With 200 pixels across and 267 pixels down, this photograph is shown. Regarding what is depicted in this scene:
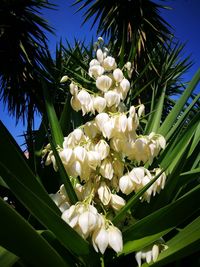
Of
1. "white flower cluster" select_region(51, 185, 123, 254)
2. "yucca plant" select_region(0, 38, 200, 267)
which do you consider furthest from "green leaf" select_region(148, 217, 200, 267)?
"white flower cluster" select_region(51, 185, 123, 254)

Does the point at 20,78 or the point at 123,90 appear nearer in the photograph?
the point at 123,90

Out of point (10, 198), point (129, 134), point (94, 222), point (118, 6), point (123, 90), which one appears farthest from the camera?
point (118, 6)

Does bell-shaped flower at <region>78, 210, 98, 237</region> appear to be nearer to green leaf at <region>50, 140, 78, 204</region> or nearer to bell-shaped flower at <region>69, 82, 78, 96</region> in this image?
green leaf at <region>50, 140, 78, 204</region>

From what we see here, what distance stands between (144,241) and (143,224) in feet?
0.20

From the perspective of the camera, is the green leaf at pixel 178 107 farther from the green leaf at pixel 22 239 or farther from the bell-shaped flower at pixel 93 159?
the green leaf at pixel 22 239

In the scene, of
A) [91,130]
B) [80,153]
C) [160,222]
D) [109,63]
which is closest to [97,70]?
[109,63]

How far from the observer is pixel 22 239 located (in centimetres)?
58

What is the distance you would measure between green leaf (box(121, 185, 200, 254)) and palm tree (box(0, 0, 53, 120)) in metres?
3.61

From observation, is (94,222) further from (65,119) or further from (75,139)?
(65,119)

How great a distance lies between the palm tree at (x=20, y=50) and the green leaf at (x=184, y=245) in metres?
3.70

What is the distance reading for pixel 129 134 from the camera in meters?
0.93

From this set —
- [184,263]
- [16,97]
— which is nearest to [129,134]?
[184,263]

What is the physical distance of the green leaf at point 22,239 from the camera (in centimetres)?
54

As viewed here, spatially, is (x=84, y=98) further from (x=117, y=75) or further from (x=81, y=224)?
(x=81, y=224)
